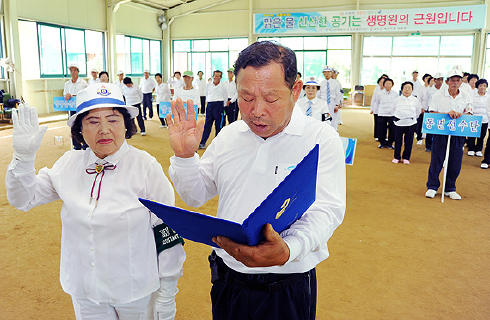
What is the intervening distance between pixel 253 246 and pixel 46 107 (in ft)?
50.0

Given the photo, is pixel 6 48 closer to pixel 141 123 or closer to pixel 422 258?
pixel 141 123

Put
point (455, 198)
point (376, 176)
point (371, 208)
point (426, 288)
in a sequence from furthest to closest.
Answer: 1. point (376, 176)
2. point (455, 198)
3. point (371, 208)
4. point (426, 288)

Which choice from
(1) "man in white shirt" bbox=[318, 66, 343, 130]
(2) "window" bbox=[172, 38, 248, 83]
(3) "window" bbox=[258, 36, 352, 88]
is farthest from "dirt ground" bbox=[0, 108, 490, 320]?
(2) "window" bbox=[172, 38, 248, 83]

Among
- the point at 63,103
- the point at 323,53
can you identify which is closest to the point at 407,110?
the point at 63,103

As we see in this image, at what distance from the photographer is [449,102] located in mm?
5738

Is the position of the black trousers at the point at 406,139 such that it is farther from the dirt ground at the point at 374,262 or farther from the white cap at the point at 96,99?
the white cap at the point at 96,99

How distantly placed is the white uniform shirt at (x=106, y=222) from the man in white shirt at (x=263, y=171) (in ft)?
1.12

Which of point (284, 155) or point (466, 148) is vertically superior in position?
point (284, 155)

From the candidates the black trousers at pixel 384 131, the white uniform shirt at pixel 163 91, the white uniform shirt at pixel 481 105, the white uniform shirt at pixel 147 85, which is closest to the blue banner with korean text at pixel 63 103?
the white uniform shirt at pixel 163 91

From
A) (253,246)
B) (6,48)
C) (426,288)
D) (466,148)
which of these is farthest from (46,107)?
(253,246)

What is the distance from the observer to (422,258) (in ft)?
12.3

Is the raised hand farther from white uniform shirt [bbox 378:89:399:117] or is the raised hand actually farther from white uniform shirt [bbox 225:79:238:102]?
white uniform shirt [bbox 225:79:238:102]

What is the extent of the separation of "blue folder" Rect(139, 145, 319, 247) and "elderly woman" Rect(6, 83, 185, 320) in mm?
555

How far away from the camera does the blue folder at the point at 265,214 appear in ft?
3.37
